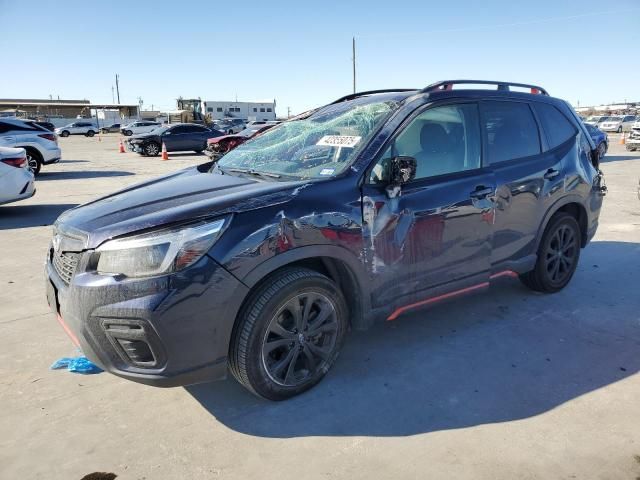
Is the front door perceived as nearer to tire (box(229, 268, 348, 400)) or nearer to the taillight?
tire (box(229, 268, 348, 400))

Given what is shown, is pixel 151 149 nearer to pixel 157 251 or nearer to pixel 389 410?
pixel 157 251

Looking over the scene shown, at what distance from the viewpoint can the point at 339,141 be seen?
11.2ft

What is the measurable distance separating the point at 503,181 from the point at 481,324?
1.16 metres

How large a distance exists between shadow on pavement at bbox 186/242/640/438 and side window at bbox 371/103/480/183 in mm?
1266

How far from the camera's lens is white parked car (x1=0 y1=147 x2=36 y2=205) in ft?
27.3

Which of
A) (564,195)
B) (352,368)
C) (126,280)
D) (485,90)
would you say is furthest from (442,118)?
(126,280)

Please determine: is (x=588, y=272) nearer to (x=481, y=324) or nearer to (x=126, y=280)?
(x=481, y=324)

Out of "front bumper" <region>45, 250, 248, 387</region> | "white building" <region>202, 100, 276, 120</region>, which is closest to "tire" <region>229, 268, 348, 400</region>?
"front bumper" <region>45, 250, 248, 387</region>

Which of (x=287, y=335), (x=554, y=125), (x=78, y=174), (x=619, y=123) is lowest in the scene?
(x=287, y=335)

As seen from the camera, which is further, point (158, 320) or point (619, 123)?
point (619, 123)

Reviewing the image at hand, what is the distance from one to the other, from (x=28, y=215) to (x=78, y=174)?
7.31 m

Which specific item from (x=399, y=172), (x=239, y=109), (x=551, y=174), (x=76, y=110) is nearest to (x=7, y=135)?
(x=399, y=172)

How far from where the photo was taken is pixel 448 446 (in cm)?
258

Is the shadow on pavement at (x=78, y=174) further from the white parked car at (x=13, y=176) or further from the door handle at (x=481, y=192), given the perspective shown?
the door handle at (x=481, y=192)
